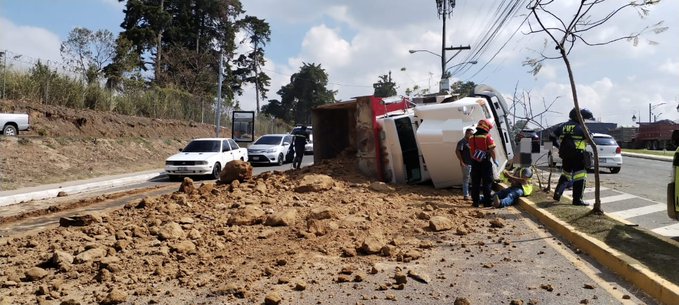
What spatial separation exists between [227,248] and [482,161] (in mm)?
5183

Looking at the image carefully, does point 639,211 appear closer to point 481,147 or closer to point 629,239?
point 481,147

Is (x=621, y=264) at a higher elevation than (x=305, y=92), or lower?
lower

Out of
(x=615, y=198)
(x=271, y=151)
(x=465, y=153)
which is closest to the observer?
(x=465, y=153)

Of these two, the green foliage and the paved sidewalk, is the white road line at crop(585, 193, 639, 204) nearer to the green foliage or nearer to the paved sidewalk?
the paved sidewalk

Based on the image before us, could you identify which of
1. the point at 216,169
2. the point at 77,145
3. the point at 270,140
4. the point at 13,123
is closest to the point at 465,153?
the point at 216,169

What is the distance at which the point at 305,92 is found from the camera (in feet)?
225

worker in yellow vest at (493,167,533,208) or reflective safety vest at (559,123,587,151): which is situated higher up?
reflective safety vest at (559,123,587,151)

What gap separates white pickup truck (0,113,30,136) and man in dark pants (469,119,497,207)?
16.6 m

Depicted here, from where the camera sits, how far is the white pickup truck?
19234 mm

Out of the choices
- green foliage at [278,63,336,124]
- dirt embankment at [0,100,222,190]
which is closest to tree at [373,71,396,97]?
green foliage at [278,63,336,124]

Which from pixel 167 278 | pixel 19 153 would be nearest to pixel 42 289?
pixel 167 278

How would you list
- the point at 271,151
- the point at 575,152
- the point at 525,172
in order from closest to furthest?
1. the point at 575,152
2. the point at 525,172
3. the point at 271,151

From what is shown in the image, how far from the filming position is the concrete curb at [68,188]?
39.9 ft

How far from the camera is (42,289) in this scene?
483 centimetres
